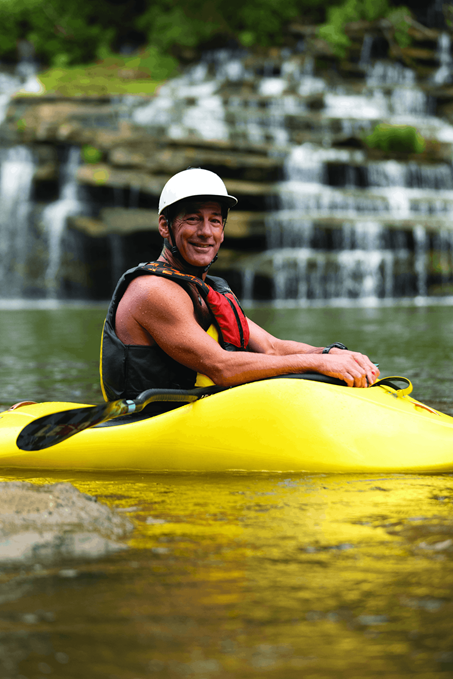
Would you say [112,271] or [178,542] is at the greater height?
[112,271]

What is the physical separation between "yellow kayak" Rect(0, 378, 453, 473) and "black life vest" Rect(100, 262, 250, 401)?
0.59ft

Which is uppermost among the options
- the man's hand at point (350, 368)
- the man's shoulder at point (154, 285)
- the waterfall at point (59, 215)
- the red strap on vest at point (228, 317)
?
the waterfall at point (59, 215)

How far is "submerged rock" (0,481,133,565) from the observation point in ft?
6.86

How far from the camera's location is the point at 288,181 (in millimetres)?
23734

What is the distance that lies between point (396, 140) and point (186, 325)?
22654 mm

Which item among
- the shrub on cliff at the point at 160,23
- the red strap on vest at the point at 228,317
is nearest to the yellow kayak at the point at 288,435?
the red strap on vest at the point at 228,317

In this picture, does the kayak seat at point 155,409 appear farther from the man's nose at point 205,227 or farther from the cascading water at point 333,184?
the cascading water at point 333,184

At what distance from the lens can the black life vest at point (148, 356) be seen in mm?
3389

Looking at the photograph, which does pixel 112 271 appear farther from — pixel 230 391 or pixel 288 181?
pixel 230 391

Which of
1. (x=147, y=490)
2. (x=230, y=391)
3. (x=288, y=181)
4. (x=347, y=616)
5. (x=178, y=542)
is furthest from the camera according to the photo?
(x=288, y=181)

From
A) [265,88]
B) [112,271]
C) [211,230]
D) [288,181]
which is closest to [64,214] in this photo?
[112,271]

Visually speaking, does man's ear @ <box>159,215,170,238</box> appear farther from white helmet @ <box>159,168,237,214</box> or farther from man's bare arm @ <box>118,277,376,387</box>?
man's bare arm @ <box>118,277,376,387</box>

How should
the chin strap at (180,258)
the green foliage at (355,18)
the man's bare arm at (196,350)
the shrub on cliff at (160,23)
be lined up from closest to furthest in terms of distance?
the man's bare arm at (196,350) < the chin strap at (180,258) < the green foliage at (355,18) < the shrub on cliff at (160,23)

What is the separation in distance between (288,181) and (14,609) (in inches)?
896
